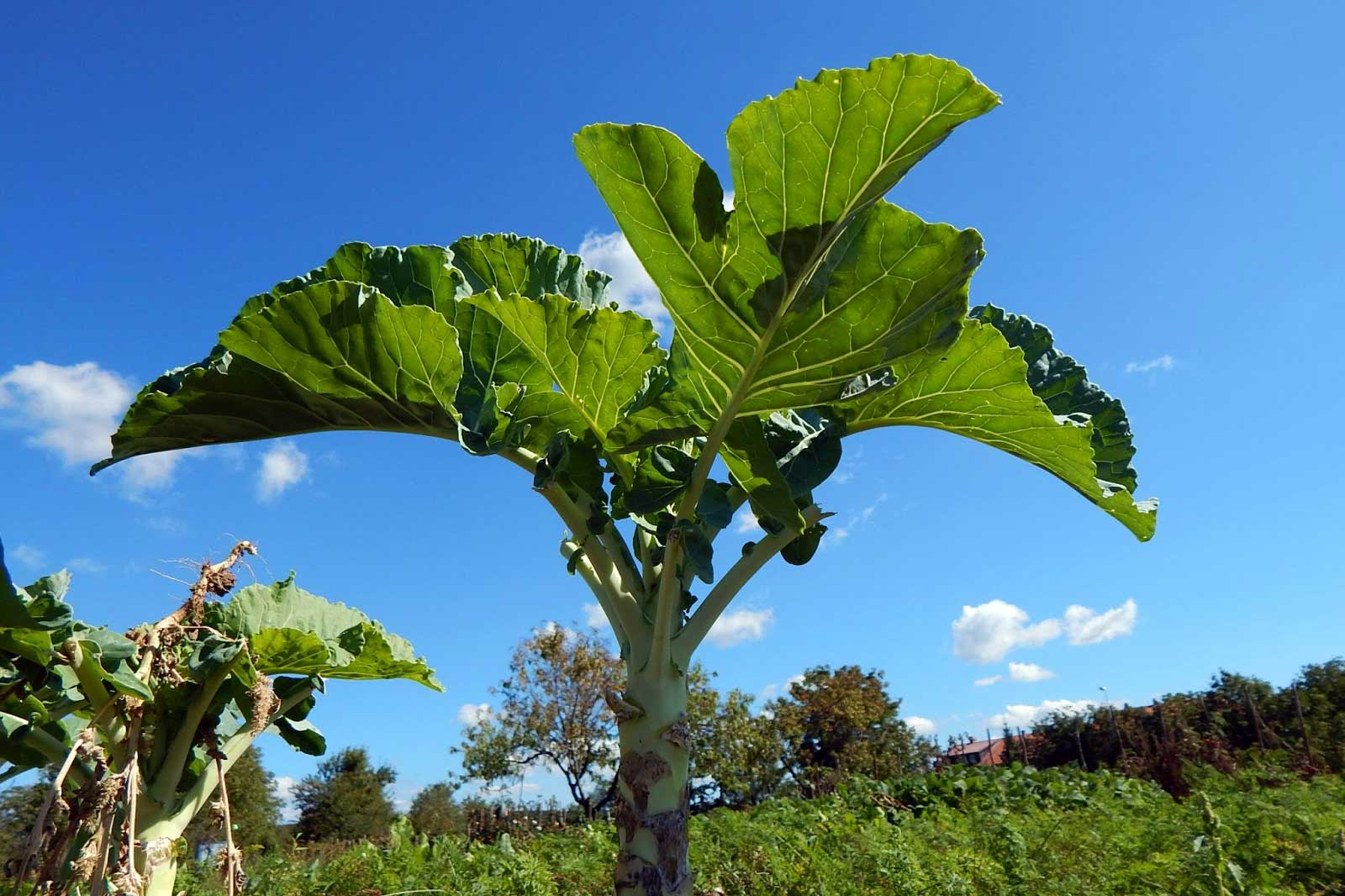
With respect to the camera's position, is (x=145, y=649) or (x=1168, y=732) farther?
(x=1168, y=732)

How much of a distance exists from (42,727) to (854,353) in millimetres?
3444

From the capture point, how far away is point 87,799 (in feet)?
3.73

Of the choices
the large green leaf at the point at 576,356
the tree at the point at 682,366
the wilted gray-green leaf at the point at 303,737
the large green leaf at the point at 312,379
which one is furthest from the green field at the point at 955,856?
the large green leaf at the point at 312,379

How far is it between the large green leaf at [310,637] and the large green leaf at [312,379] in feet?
3.25

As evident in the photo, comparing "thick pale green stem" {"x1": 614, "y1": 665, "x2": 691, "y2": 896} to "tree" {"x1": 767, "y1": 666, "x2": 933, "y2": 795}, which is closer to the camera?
"thick pale green stem" {"x1": 614, "y1": 665, "x2": 691, "y2": 896}

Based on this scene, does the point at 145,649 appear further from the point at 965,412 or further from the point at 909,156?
the point at 965,412

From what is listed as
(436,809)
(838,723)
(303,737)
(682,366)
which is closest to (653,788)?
(682,366)

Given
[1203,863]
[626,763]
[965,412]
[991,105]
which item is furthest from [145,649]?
[1203,863]

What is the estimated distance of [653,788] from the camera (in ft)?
9.10

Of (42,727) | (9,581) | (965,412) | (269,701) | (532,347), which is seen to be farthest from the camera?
(42,727)

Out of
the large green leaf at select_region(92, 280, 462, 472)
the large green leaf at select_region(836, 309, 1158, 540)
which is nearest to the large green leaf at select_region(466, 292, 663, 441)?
the large green leaf at select_region(92, 280, 462, 472)

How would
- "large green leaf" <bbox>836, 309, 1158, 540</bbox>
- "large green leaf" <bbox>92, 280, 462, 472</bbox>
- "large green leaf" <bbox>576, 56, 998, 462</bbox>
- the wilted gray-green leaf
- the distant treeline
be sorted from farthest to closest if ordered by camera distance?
the distant treeline
the wilted gray-green leaf
"large green leaf" <bbox>836, 309, 1158, 540</bbox>
"large green leaf" <bbox>92, 280, 462, 472</bbox>
"large green leaf" <bbox>576, 56, 998, 462</bbox>

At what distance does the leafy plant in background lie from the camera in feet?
3.68

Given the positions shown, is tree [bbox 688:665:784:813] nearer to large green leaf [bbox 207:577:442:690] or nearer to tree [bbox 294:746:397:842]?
tree [bbox 294:746:397:842]
